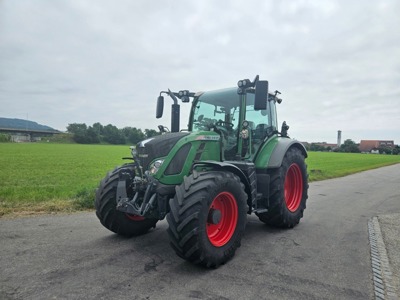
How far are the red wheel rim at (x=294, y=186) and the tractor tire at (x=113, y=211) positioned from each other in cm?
→ 321

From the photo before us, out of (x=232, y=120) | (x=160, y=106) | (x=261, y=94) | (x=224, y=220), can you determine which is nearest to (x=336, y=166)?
(x=232, y=120)

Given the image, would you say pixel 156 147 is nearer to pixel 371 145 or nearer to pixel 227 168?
pixel 227 168

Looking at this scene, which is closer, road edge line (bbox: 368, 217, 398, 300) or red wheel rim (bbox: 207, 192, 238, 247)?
road edge line (bbox: 368, 217, 398, 300)

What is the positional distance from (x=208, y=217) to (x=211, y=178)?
0.53 metres

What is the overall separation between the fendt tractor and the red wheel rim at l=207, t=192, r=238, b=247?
0.01 m

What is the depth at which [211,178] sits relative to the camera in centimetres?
400

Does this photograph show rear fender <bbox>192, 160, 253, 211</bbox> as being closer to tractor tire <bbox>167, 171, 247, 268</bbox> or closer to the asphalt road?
tractor tire <bbox>167, 171, 247, 268</bbox>

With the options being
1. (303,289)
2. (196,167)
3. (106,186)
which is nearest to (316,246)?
(303,289)

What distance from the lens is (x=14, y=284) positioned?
3.33 m

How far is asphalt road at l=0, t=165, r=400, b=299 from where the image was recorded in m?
3.33

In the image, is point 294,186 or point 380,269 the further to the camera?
point 294,186

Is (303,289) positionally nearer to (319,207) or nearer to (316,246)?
(316,246)

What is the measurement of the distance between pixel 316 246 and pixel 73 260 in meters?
3.57

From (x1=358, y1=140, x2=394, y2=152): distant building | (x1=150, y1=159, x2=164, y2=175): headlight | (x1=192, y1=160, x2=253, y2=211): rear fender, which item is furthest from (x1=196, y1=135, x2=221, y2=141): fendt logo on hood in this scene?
(x1=358, y1=140, x2=394, y2=152): distant building
